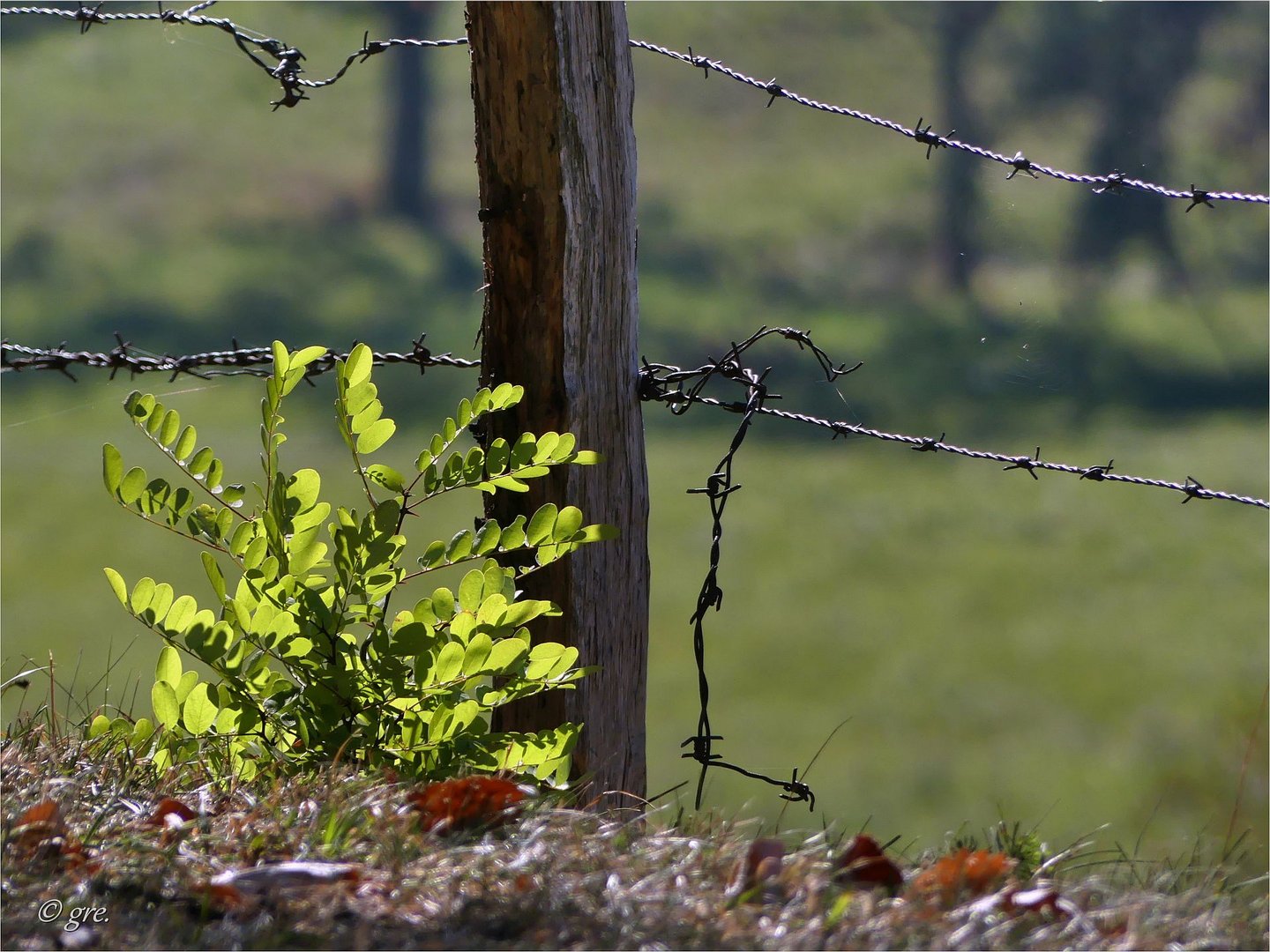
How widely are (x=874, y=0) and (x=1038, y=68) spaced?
5536mm

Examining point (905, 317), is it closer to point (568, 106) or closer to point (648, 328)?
point (648, 328)

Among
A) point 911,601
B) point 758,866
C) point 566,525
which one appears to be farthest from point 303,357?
point 911,601

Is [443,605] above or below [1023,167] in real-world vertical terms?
below

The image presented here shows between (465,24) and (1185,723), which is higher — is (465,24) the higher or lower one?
the higher one

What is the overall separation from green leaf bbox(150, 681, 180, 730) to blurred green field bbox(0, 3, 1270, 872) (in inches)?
734

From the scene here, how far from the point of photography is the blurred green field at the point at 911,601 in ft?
71.5

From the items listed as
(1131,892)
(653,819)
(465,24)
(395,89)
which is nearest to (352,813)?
(653,819)

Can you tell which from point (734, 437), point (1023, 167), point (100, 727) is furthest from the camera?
point (1023, 167)

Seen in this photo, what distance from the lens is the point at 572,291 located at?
7.27ft

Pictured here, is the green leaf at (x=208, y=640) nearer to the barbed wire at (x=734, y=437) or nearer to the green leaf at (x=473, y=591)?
the green leaf at (x=473, y=591)

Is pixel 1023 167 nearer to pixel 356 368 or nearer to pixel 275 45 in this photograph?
pixel 356 368

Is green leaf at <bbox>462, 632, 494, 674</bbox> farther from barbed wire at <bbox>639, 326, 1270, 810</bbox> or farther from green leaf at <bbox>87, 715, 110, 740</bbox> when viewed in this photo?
green leaf at <bbox>87, 715, 110, 740</bbox>

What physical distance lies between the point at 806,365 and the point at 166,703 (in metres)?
22.6

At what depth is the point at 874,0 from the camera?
112ft
